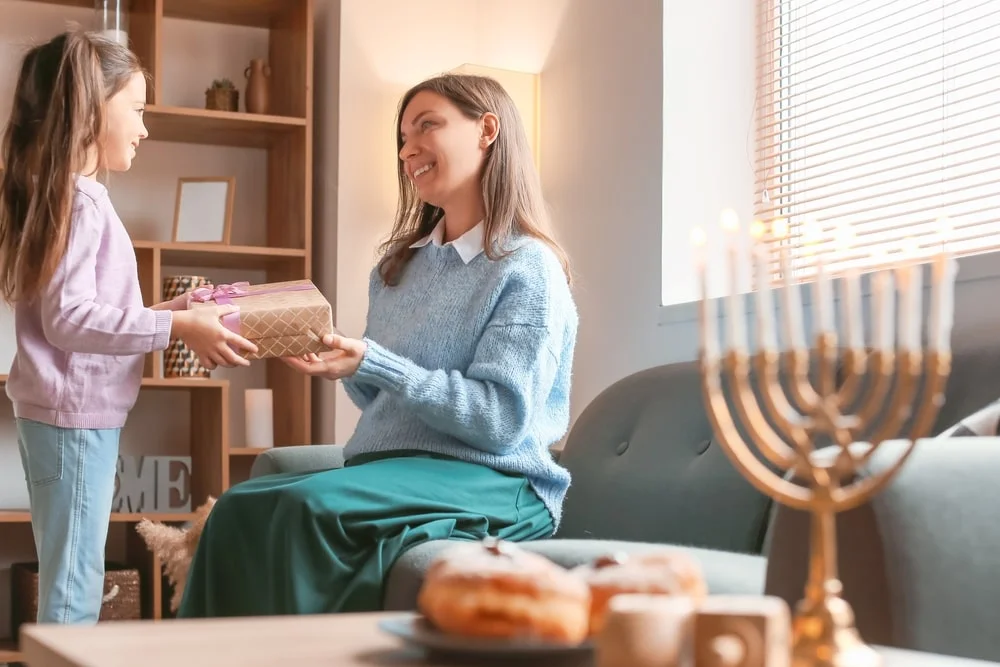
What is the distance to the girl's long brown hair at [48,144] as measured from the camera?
2.09 m

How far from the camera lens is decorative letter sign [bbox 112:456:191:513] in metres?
3.44

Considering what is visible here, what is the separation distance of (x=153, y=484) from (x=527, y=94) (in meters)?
1.61

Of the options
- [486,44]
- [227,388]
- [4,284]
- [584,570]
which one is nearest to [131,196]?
[227,388]

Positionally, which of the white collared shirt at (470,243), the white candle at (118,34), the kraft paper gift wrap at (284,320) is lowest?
the kraft paper gift wrap at (284,320)

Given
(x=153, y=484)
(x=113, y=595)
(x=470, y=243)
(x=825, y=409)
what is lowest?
(x=113, y=595)

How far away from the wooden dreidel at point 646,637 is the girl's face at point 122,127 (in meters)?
1.77

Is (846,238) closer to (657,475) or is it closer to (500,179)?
(657,475)

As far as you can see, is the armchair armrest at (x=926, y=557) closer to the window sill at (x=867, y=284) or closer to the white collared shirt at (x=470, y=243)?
the window sill at (x=867, y=284)

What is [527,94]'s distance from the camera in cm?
368

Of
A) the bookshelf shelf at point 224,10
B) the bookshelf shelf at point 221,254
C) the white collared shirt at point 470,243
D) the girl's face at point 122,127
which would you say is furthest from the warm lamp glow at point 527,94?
the girl's face at point 122,127

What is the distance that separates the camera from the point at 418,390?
1.98 meters

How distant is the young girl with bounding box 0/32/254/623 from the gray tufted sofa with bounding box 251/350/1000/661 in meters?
0.45

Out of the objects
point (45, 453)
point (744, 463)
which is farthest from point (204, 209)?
point (744, 463)

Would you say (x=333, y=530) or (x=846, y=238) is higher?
(x=846, y=238)
